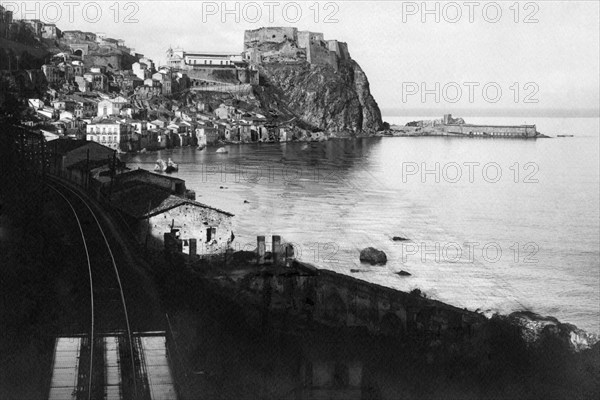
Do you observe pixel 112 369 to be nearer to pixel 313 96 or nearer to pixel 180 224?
pixel 180 224

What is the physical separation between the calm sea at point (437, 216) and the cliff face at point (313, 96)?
34.7 ft

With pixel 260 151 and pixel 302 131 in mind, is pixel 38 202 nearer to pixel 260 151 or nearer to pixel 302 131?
pixel 260 151

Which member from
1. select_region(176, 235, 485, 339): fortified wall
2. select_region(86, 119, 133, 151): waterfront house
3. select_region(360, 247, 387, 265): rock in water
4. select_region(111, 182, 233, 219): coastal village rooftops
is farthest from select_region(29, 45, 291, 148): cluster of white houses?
select_region(176, 235, 485, 339): fortified wall

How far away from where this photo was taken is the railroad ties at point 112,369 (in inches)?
118

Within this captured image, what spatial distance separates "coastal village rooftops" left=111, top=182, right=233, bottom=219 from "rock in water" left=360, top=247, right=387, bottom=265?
4.22 feet

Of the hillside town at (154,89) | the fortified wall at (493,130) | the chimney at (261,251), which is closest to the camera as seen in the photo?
the chimney at (261,251)

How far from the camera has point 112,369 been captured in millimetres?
3201

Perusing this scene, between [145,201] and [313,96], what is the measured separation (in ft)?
84.4

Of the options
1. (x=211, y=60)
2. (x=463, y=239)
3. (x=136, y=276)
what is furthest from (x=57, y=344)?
(x=211, y=60)

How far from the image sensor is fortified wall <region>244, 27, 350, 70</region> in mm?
33312

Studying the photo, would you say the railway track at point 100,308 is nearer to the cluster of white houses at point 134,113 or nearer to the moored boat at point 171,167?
the cluster of white houses at point 134,113

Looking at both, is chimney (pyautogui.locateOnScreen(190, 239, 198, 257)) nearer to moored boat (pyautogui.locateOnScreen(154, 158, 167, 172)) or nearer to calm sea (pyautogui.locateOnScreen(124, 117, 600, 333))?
calm sea (pyautogui.locateOnScreen(124, 117, 600, 333))

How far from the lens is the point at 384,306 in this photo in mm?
4645

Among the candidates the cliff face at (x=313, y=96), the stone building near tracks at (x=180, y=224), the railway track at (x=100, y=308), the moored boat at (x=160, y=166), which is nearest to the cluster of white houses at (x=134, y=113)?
the moored boat at (x=160, y=166)
